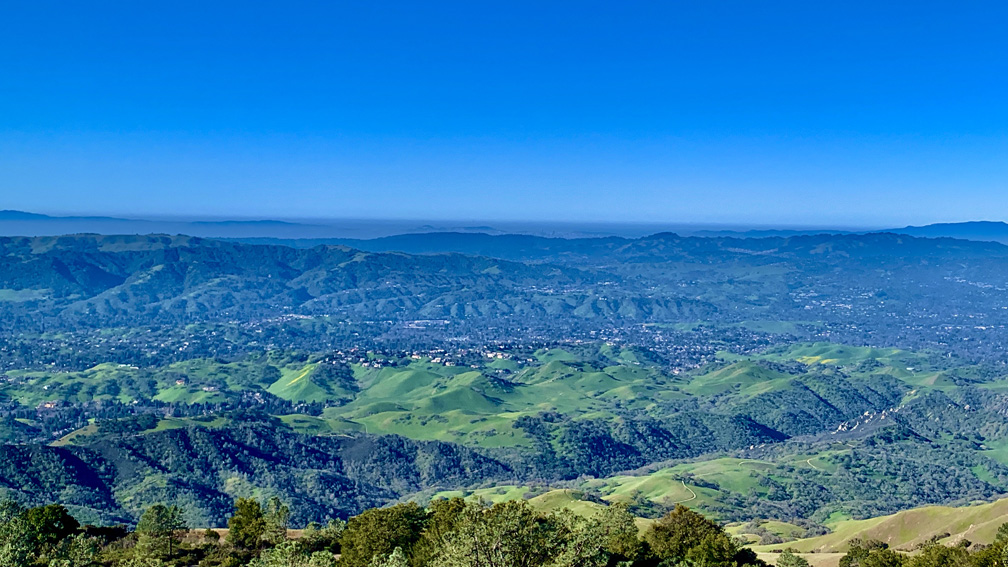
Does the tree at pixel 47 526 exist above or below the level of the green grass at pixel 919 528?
above

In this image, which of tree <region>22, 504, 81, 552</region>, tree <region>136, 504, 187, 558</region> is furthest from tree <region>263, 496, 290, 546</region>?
tree <region>22, 504, 81, 552</region>

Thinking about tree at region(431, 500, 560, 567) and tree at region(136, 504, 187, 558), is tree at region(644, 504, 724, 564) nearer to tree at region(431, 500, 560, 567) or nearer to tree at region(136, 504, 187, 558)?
tree at region(431, 500, 560, 567)

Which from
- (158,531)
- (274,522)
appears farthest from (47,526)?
(274,522)

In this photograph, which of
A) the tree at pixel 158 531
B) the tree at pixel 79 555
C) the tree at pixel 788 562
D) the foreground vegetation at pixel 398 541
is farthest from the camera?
the tree at pixel 788 562

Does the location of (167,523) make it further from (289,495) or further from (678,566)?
(289,495)

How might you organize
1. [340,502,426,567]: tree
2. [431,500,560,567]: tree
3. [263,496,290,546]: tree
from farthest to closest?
[263,496,290,546]: tree → [340,502,426,567]: tree → [431,500,560,567]: tree

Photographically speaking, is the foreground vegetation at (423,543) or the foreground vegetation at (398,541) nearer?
the foreground vegetation at (398,541)

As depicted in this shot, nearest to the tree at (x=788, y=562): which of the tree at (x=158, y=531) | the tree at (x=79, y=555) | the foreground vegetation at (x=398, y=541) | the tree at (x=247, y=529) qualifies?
the foreground vegetation at (x=398, y=541)

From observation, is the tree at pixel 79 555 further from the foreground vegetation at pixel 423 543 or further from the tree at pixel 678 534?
the tree at pixel 678 534
